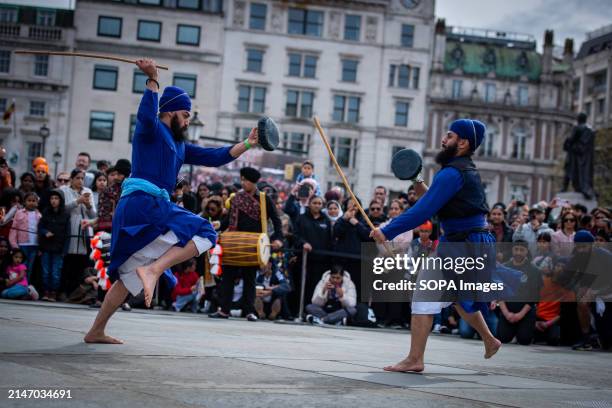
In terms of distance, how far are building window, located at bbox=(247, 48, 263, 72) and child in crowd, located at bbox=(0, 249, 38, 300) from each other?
45063mm

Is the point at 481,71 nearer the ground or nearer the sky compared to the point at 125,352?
nearer the sky

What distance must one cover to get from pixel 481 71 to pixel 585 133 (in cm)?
4853

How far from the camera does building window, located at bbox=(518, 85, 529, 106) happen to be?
7162 cm

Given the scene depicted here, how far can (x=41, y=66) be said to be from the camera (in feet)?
182

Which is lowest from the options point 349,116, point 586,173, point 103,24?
point 586,173

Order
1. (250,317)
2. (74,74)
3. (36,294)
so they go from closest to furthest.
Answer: (250,317) < (36,294) < (74,74)

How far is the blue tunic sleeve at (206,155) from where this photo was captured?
7.31 m

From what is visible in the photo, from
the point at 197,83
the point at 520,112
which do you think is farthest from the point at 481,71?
the point at 197,83

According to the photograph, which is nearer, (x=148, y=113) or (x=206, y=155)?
(x=148, y=113)

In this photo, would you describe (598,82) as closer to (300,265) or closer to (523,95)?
(523,95)

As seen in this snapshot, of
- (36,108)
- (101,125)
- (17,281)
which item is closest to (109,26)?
(101,125)

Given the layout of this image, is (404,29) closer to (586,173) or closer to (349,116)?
(349,116)

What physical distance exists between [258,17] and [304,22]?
305 centimetres

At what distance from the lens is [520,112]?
232ft
